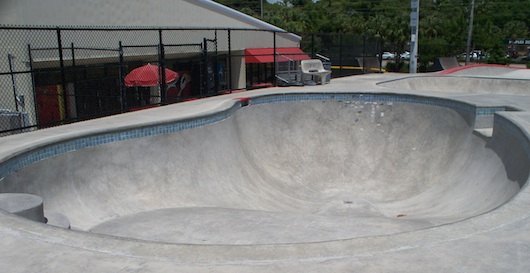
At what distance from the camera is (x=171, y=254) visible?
3.82m

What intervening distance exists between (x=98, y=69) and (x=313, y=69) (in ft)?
27.1

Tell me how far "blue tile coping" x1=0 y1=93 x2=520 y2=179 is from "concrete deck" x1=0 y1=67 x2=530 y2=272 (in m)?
0.10

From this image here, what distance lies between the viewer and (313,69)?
1853 cm

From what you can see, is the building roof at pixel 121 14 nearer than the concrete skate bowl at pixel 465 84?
Yes

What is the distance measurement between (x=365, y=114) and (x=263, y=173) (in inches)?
161

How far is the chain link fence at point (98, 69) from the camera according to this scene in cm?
1218

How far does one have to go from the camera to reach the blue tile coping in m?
7.19

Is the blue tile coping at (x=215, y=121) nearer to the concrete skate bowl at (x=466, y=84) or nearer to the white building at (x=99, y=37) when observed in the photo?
the white building at (x=99, y=37)

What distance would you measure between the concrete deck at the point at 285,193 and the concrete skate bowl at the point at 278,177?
3cm

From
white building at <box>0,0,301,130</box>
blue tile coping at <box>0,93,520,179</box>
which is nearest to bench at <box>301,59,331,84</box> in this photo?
white building at <box>0,0,301,130</box>

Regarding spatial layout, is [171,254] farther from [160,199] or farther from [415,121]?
[415,121]

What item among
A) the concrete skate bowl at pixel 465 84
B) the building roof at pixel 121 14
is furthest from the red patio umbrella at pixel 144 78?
the concrete skate bowl at pixel 465 84

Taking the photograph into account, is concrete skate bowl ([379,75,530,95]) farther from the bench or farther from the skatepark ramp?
the skatepark ramp

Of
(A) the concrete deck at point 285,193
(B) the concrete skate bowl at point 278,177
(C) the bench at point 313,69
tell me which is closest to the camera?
(A) the concrete deck at point 285,193
